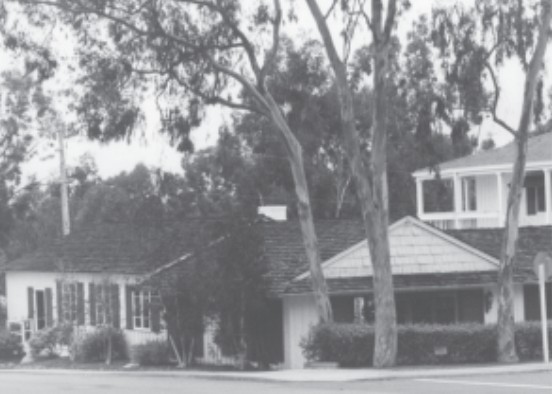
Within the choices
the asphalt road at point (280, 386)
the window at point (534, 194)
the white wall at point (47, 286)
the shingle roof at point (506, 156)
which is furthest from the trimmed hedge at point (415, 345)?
the window at point (534, 194)

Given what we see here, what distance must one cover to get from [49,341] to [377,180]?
18065mm

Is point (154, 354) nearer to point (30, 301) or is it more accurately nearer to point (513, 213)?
point (30, 301)

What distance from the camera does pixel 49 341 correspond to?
46906 mm

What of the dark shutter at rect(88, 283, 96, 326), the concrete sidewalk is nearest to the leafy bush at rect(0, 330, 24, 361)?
the dark shutter at rect(88, 283, 96, 326)

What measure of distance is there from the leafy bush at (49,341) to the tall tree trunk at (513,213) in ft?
54.6

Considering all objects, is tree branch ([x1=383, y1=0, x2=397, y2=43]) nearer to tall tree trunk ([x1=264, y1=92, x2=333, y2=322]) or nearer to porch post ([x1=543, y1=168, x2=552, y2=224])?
tall tree trunk ([x1=264, y1=92, x2=333, y2=322])

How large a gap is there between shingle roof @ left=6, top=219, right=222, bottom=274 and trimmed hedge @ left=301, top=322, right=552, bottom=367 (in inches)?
199

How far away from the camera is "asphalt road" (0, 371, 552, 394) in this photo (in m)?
25.0

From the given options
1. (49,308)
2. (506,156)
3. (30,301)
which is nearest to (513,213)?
(506,156)

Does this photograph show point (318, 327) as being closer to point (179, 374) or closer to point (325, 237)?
point (179, 374)

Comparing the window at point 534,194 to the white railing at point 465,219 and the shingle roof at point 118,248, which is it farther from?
the shingle roof at point 118,248

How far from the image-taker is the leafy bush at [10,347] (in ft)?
162

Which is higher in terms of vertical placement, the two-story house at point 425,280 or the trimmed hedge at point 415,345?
the two-story house at point 425,280

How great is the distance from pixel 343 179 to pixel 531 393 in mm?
39636
